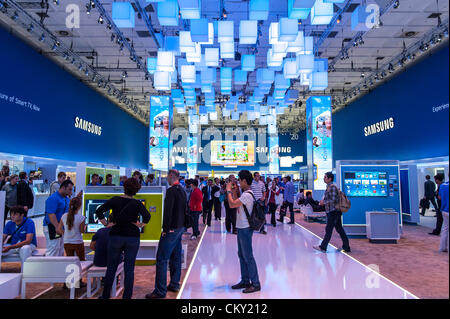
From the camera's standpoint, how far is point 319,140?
1291 cm

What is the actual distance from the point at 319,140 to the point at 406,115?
138 inches

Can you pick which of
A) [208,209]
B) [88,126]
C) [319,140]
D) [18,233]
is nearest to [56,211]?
[18,233]

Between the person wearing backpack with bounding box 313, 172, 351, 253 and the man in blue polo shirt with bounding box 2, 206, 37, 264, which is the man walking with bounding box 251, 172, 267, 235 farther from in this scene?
the man in blue polo shirt with bounding box 2, 206, 37, 264

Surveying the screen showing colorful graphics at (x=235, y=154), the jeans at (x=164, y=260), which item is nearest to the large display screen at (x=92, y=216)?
the jeans at (x=164, y=260)

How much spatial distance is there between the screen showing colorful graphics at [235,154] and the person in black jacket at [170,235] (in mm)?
22710

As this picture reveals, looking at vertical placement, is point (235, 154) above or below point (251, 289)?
above

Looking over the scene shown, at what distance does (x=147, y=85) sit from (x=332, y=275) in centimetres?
1450

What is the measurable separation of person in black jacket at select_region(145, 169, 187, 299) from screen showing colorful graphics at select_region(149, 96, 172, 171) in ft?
31.4

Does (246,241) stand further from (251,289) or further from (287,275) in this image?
(287,275)

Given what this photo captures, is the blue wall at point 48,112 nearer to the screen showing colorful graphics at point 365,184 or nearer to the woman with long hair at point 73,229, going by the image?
the woman with long hair at point 73,229

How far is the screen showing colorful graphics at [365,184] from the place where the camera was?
25.3ft

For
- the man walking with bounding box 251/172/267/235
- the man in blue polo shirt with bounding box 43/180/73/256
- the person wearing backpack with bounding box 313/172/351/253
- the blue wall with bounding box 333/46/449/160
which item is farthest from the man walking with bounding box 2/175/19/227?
the blue wall with bounding box 333/46/449/160

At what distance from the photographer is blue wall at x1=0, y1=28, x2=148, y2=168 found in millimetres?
9688
